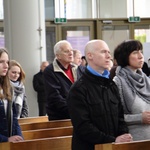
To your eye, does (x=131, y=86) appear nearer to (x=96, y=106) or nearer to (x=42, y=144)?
(x=96, y=106)

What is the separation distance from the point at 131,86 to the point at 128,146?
569mm

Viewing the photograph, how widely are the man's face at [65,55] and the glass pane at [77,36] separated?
334 inches

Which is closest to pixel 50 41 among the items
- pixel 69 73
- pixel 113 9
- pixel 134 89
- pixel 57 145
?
pixel 113 9

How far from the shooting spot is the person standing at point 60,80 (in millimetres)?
5164

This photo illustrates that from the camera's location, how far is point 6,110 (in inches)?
153

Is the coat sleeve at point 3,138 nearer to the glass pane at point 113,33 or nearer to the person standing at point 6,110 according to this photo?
the person standing at point 6,110

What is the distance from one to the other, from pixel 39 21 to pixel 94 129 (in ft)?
21.2

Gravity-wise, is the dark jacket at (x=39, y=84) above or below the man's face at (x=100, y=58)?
below

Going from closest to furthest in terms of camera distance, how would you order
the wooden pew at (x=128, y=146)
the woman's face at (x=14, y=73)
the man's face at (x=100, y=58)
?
the wooden pew at (x=128, y=146), the man's face at (x=100, y=58), the woman's face at (x=14, y=73)

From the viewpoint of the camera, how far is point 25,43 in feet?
31.3

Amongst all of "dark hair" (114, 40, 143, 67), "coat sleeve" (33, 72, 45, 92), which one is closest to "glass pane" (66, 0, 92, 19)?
"coat sleeve" (33, 72, 45, 92)

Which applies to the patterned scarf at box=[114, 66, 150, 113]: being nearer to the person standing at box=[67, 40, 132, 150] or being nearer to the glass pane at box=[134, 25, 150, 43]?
the person standing at box=[67, 40, 132, 150]

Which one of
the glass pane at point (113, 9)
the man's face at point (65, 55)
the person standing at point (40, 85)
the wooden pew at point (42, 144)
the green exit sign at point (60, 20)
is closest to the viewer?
the wooden pew at point (42, 144)

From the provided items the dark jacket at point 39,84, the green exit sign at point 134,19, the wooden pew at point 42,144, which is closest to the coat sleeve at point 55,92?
the wooden pew at point 42,144
